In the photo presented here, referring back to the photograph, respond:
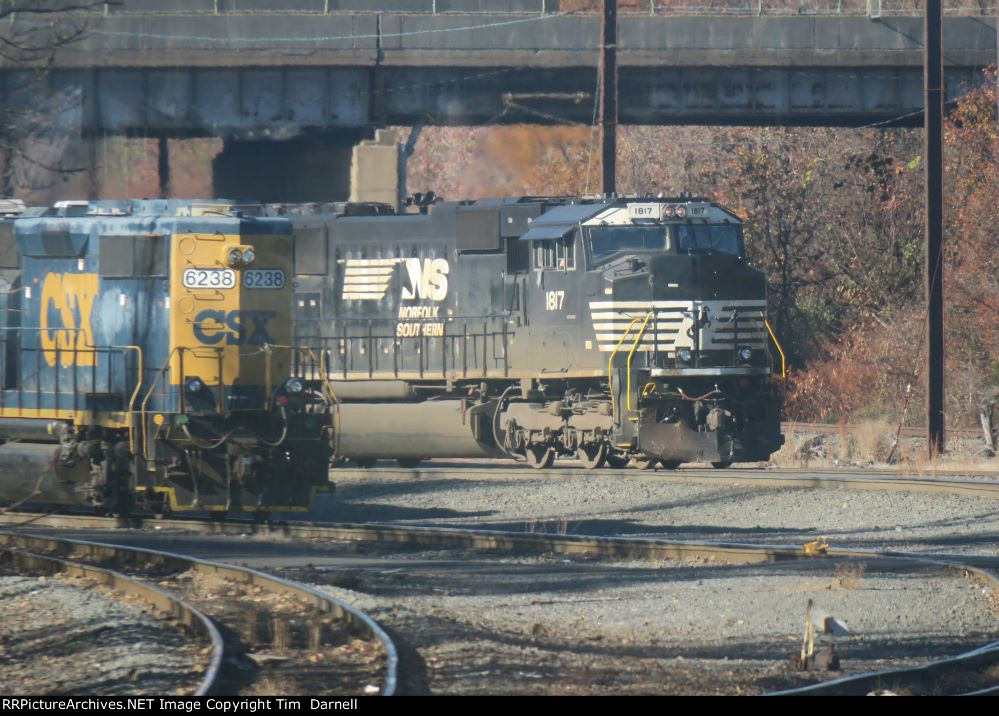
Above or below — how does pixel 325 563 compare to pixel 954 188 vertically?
below

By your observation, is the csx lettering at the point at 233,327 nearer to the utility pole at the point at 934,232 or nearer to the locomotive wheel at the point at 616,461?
the locomotive wheel at the point at 616,461

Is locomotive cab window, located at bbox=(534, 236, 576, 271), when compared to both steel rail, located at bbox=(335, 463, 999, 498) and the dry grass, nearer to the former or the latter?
steel rail, located at bbox=(335, 463, 999, 498)

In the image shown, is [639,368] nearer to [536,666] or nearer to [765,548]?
[765,548]

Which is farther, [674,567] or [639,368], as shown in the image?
[639,368]

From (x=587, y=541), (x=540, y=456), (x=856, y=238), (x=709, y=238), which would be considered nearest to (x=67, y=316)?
(x=587, y=541)

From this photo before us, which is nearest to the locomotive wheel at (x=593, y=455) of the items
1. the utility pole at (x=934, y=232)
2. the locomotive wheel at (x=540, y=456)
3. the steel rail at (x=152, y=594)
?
the locomotive wheel at (x=540, y=456)

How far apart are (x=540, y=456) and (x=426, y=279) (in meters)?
3.01

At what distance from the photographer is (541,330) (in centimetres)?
1952

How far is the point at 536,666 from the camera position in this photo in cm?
845

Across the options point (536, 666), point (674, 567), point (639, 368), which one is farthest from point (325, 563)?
point (639, 368)

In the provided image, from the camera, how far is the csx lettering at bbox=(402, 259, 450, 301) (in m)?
20.6

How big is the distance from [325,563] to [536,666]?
4698 millimetres

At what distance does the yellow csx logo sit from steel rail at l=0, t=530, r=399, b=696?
7.31ft

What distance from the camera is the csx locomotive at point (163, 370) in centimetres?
1451
